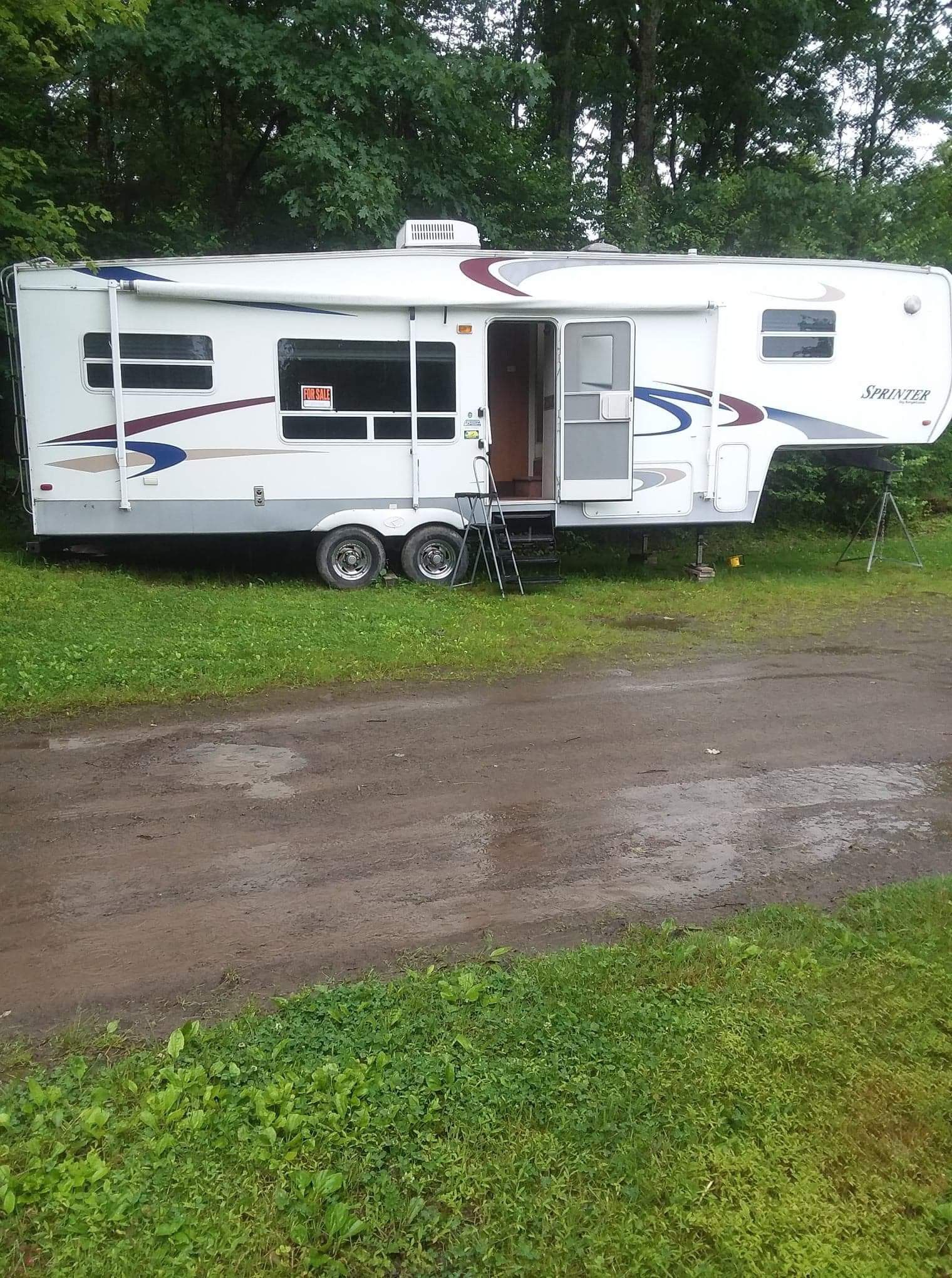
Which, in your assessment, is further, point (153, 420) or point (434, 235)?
point (434, 235)

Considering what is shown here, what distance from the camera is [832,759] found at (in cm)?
596

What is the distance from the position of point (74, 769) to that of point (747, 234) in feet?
48.9

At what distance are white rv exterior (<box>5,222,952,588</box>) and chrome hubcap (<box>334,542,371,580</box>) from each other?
1.17 feet

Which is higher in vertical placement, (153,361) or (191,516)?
(153,361)

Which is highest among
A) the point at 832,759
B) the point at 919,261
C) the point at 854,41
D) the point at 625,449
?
the point at 854,41

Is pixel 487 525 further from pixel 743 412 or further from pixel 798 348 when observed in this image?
pixel 798 348

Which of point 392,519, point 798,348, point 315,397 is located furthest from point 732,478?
point 315,397

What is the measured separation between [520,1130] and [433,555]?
28.1 ft

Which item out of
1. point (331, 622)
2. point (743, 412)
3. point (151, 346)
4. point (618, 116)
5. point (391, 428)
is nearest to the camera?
point (331, 622)

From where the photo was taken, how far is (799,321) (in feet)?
36.5

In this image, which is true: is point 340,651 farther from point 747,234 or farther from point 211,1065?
point 747,234

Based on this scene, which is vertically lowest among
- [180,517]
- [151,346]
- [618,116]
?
[180,517]

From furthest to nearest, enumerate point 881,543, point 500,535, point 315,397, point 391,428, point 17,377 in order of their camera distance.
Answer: point 881,543 < point 500,535 < point 391,428 < point 315,397 < point 17,377

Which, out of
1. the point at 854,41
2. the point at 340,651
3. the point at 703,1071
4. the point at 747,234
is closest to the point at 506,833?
the point at 703,1071
